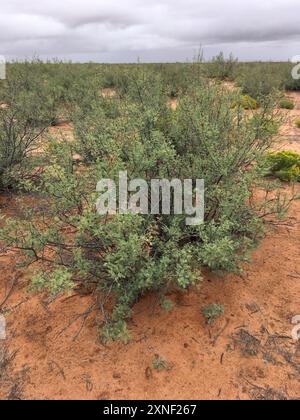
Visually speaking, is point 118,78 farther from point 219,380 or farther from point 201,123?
point 219,380

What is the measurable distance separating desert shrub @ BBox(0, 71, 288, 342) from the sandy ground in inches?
7.9

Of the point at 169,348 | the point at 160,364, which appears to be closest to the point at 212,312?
the point at 169,348

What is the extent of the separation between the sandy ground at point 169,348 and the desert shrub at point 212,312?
0.05m

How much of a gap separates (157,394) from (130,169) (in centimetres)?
185

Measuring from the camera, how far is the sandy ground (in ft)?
9.01

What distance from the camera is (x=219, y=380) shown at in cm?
277

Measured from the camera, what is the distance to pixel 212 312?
319 cm

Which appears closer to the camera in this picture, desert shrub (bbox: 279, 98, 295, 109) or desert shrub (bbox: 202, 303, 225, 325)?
desert shrub (bbox: 202, 303, 225, 325)

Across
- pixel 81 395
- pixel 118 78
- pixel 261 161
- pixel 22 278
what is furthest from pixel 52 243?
pixel 118 78

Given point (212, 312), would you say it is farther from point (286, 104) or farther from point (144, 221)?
point (286, 104)

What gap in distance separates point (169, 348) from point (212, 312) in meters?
0.49

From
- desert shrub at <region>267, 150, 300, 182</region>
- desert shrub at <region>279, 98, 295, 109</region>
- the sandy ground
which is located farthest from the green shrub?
desert shrub at <region>279, 98, 295, 109</region>

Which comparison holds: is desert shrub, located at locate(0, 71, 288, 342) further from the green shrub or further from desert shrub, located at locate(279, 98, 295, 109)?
desert shrub, located at locate(279, 98, 295, 109)

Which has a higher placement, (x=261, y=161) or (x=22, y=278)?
(x=261, y=161)
